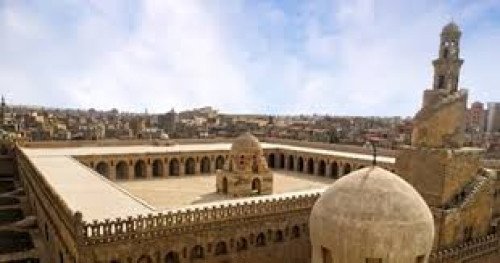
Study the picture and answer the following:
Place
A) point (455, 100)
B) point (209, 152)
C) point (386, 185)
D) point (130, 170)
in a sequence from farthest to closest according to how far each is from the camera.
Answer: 1. point (209, 152)
2. point (130, 170)
3. point (455, 100)
4. point (386, 185)

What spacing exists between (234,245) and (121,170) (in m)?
18.7

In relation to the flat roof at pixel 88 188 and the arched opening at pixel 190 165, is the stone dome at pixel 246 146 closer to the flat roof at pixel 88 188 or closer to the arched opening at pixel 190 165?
the flat roof at pixel 88 188

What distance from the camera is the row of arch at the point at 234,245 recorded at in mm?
18342

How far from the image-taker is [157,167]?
36.9 metres

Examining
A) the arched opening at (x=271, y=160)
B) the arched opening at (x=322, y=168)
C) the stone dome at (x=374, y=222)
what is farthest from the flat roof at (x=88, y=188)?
the stone dome at (x=374, y=222)

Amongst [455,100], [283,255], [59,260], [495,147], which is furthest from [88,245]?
[495,147]

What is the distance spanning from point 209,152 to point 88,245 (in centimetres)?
2303

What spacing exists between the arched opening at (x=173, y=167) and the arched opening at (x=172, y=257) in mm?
19083

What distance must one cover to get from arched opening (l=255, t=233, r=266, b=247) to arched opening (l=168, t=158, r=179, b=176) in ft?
57.0

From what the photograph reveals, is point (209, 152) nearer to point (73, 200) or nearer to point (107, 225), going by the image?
point (73, 200)

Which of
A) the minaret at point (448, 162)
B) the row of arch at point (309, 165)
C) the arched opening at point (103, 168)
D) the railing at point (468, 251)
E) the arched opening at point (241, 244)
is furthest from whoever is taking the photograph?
the row of arch at point (309, 165)

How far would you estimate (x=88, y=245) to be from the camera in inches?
623

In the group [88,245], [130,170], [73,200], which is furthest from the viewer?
[130,170]

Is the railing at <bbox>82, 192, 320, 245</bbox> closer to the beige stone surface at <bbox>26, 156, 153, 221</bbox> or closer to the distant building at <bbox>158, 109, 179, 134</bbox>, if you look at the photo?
the beige stone surface at <bbox>26, 156, 153, 221</bbox>
